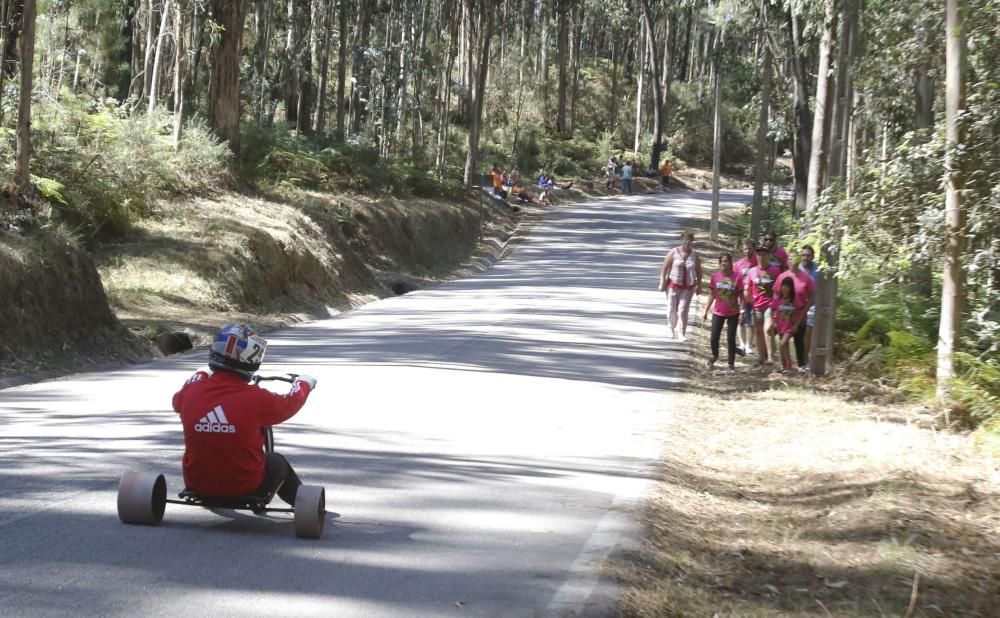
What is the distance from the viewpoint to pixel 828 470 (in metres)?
9.89

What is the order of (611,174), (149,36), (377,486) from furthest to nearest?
(611,174)
(149,36)
(377,486)

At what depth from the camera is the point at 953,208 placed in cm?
1224

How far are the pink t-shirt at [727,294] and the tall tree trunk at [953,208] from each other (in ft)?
15.7

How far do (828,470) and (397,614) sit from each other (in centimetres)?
533

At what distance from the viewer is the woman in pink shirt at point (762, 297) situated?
17.0m

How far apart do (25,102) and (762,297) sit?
37.7 feet

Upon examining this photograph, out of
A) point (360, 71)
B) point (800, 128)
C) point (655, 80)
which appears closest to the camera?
point (800, 128)

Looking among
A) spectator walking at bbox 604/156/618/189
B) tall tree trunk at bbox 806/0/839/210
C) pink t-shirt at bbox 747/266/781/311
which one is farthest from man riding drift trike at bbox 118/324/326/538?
spectator walking at bbox 604/156/618/189

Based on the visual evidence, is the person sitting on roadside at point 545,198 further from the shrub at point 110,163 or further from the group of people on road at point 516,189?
the shrub at point 110,163

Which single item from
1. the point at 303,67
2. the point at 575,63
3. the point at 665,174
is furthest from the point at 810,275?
the point at 575,63

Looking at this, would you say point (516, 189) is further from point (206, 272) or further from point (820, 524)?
point (820, 524)

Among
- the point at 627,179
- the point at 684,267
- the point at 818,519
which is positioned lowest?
the point at 818,519

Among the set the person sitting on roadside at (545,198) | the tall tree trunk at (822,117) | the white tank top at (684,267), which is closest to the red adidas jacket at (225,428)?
the tall tree trunk at (822,117)

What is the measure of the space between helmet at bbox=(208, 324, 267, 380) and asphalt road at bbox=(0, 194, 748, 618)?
1029 mm
